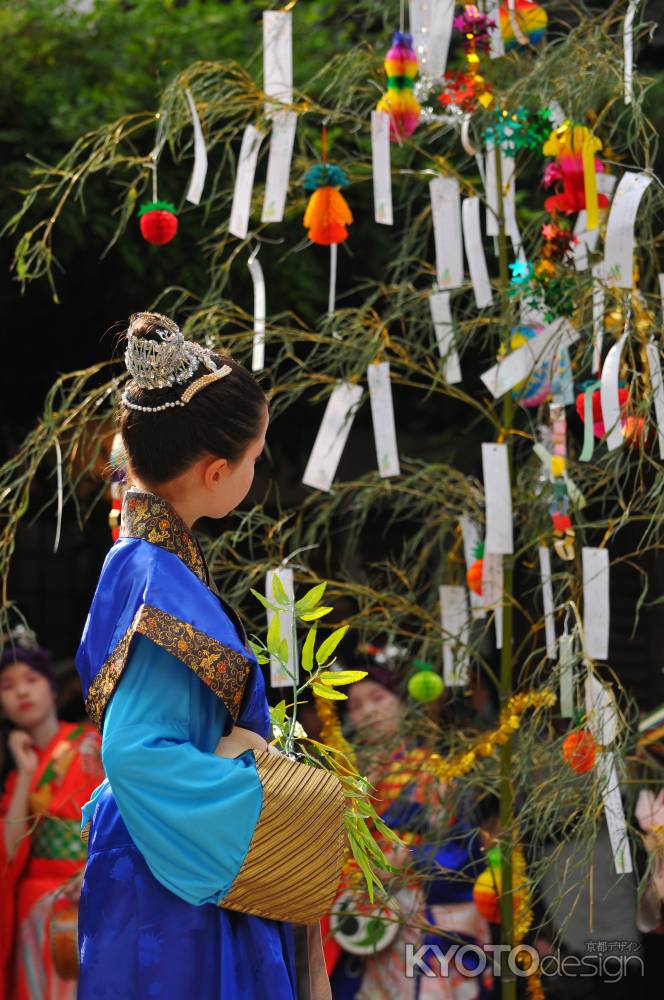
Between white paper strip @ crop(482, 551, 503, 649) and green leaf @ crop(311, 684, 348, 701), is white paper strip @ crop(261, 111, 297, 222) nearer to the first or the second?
white paper strip @ crop(482, 551, 503, 649)

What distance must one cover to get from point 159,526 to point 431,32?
950 millimetres

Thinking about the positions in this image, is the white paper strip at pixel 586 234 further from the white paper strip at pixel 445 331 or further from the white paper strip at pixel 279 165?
the white paper strip at pixel 279 165

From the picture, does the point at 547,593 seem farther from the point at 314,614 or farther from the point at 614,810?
the point at 314,614

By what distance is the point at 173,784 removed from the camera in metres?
1.18

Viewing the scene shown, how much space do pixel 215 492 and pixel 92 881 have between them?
374 millimetres

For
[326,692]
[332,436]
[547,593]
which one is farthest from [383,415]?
[326,692]

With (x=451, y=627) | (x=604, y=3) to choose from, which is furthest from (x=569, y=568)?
(x=604, y=3)

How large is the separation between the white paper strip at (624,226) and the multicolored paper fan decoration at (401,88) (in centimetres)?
35

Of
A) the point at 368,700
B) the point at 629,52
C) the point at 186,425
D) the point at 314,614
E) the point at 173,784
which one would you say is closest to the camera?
the point at 173,784

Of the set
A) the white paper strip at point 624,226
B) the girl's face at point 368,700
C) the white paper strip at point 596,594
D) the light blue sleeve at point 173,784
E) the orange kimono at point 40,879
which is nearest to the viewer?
the light blue sleeve at point 173,784

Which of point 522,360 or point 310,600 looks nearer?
point 310,600

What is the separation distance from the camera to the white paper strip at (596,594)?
1819 millimetres

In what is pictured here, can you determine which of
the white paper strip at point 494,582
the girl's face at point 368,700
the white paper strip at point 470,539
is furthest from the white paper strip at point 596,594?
the girl's face at point 368,700

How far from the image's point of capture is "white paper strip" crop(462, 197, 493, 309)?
1929mm
